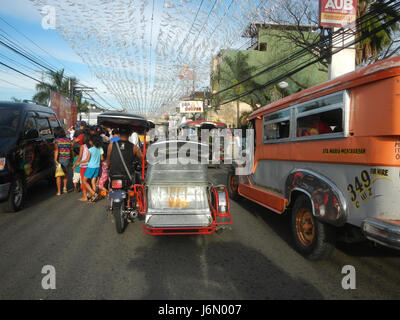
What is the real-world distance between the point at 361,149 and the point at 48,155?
7870mm

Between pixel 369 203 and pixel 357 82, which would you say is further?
pixel 357 82

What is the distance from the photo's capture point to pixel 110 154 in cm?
569

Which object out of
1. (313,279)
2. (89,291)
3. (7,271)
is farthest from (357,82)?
(7,271)

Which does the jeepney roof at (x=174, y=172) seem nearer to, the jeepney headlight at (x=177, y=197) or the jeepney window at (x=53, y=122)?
the jeepney headlight at (x=177, y=197)

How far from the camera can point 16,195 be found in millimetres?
6566

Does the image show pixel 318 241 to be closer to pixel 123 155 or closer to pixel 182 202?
pixel 182 202

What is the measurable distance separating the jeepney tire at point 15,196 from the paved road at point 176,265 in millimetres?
472

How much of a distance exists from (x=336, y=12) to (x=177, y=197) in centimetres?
1091

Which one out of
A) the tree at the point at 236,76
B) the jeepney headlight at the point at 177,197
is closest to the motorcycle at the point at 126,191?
the jeepney headlight at the point at 177,197

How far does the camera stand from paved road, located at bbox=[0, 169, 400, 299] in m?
3.29

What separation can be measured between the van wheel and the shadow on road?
3.54m

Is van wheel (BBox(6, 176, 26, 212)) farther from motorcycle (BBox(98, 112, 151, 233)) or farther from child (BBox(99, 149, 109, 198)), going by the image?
motorcycle (BBox(98, 112, 151, 233))

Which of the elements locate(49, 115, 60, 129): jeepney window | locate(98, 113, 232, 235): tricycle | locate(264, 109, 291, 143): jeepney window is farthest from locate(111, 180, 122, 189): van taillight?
locate(49, 115, 60, 129): jeepney window
